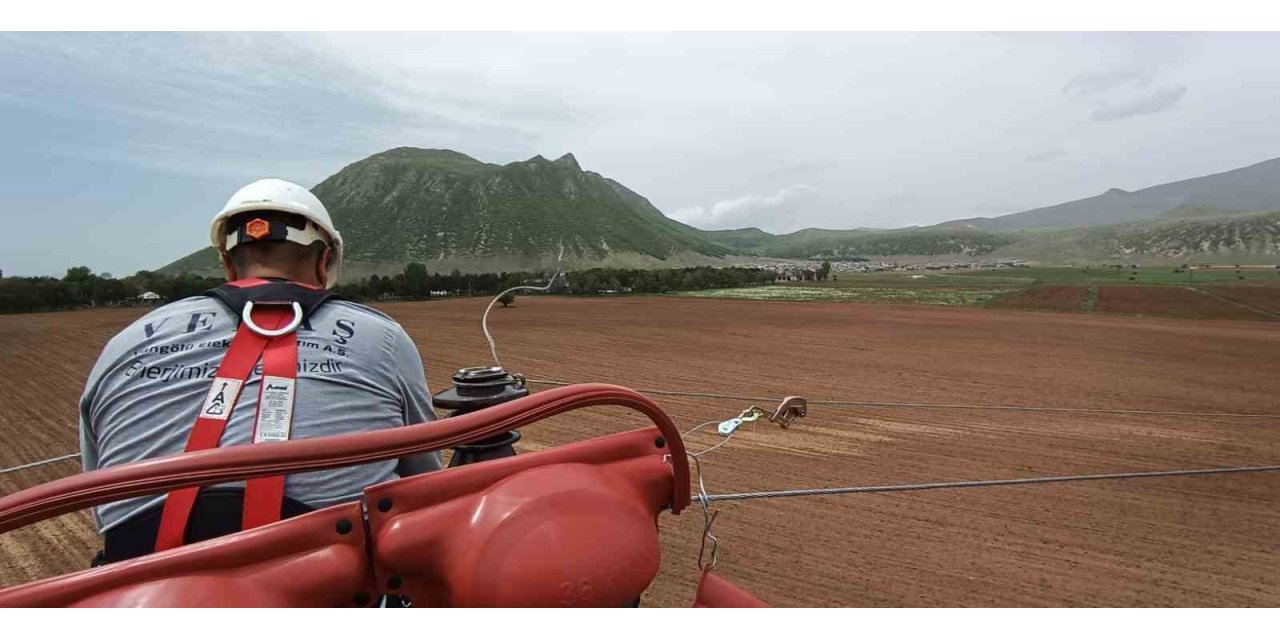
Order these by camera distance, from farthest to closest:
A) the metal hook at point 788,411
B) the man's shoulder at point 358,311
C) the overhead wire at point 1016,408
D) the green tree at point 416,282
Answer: the green tree at point 416,282 → the overhead wire at point 1016,408 → the metal hook at point 788,411 → the man's shoulder at point 358,311

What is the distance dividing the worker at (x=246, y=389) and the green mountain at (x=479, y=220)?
105 m

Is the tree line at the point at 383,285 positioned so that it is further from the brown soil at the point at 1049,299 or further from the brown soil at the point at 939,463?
the brown soil at the point at 1049,299

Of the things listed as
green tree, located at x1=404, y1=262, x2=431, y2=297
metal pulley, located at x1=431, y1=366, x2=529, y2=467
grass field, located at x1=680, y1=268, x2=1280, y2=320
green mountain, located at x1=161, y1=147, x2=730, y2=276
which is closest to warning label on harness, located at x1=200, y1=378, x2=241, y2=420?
metal pulley, located at x1=431, y1=366, x2=529, y2=467

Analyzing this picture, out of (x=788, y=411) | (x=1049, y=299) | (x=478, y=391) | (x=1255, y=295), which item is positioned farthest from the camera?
(x=1049, y=299)

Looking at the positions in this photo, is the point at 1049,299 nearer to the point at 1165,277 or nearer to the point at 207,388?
the point at 1165,277

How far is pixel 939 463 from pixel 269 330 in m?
6.78

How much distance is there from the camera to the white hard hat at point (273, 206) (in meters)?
1.69

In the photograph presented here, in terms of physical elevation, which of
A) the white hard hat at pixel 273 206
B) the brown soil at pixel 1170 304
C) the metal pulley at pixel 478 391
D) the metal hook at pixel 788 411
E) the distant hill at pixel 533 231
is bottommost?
the brown soil at pixel 1170 304

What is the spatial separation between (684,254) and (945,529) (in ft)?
526

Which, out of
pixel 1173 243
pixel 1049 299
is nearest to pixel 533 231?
pixel 1049 299

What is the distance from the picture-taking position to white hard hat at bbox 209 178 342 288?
169 centimetres

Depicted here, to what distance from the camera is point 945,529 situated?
4.72 metres

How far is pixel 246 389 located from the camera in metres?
1.34

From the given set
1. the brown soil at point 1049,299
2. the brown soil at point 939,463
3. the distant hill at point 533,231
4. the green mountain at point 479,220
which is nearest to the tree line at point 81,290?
the brown soil at point 939,463
